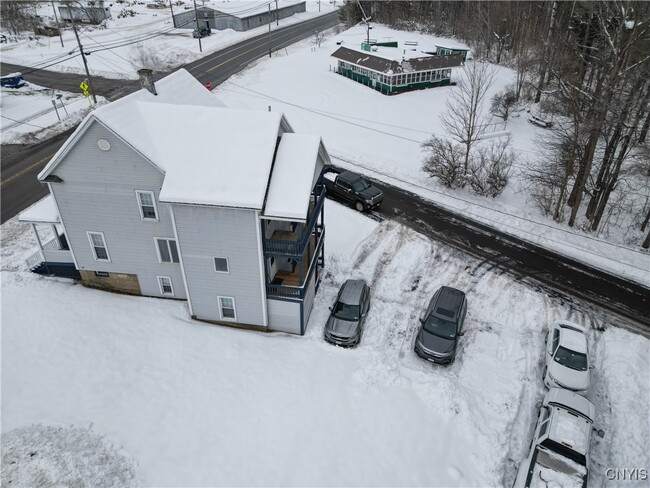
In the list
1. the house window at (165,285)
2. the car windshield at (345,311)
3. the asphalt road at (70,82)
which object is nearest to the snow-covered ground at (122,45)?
the asphalt road at (70,82)

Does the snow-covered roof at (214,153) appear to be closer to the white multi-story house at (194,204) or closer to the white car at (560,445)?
the white multi-story house at (194,204)

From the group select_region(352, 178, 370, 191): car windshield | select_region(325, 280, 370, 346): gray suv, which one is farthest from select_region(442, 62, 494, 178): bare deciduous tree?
select_region(325, 280, 370, 346): gray suv

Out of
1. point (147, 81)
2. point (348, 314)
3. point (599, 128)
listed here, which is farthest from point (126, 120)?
point (599, 128)

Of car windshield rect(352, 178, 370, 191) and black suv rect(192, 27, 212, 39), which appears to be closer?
car windshield rect(352, 178, 370, 191)

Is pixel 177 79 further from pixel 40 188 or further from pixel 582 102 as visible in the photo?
pixel 582 102

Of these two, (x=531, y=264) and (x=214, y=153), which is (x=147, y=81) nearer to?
(x=214, y=153)

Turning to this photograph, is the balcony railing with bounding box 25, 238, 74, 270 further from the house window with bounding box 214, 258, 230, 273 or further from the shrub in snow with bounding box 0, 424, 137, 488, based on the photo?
the shrub in snow with bounding box 0, 424, 137, 488
